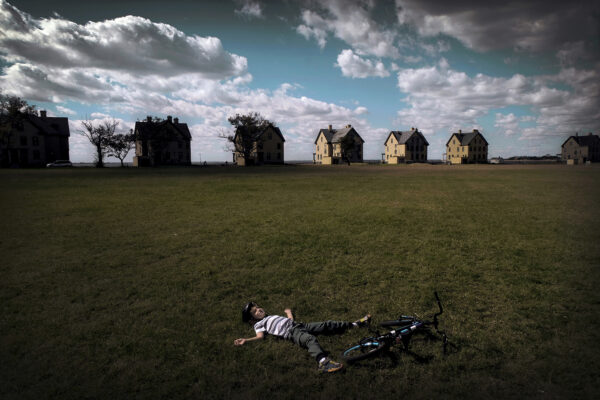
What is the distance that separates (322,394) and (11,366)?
3954mm

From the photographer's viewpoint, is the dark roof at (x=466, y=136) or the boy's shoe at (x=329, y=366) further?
the dark roof at (x=466, y=136)

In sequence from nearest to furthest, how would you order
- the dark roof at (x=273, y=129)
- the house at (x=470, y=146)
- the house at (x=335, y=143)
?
the dark roof at (x=273, y=129), the house at (x=335, y=143), the house at (x=470, y=146)

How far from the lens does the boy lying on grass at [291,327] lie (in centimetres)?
434

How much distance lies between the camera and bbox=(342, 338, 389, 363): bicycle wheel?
394cm

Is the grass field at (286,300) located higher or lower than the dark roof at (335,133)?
lower

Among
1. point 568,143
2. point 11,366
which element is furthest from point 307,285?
point 568,143

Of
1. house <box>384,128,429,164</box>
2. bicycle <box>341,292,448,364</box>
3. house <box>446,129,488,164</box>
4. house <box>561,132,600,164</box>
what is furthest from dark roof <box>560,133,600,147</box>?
bicycle <box>341,292,448,364</box>

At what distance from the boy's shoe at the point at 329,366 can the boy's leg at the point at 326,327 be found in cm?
65

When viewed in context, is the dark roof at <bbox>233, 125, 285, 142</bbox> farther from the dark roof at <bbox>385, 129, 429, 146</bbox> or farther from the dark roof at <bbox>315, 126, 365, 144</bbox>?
the dark roof at <bbox>385, 129, 429, 146</bbox>

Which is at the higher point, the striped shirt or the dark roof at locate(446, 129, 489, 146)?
the dark roof at locate(446, 129, 489, 146)

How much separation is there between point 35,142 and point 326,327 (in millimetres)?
83140

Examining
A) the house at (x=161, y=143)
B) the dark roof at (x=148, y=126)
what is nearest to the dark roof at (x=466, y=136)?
the house at (x=161, y=143)

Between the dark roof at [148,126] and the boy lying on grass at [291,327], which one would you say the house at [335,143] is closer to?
the dark roof at [148,126]

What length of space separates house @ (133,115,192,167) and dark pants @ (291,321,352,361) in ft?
210
